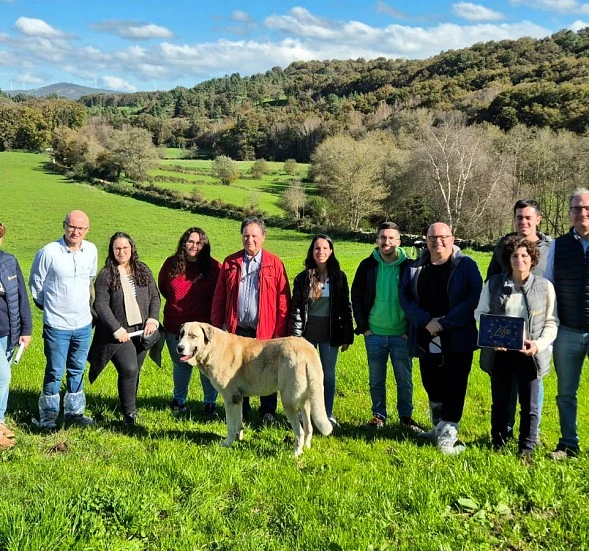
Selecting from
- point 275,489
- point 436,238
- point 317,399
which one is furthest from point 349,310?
point 275,489

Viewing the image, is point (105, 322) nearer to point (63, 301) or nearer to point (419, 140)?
point (63, 301)

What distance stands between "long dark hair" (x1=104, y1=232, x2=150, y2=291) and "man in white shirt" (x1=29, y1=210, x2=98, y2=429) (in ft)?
0.84

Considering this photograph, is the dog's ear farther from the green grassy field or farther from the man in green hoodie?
the green grassy field

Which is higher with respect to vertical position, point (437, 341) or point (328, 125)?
point (328, 125)

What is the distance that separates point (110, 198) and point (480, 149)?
45.0 meters

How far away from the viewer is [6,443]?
548 centimetres

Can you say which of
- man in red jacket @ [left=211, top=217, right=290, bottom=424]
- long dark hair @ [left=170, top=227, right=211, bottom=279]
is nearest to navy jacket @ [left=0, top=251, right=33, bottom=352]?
long dark hair @ [left=170, top=227, right=211, bottom=279]

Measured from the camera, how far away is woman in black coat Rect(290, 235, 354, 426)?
20.7ft

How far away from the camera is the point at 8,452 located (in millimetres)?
5176

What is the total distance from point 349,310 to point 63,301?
375 centimetres

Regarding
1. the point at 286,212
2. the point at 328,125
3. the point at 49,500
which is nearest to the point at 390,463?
the point at 49,500

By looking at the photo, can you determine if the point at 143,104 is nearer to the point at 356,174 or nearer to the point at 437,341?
the point at 356,174

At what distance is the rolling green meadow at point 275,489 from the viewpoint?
11.6 feet

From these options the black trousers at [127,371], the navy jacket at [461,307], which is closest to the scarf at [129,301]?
the black trousers at [127,371]
